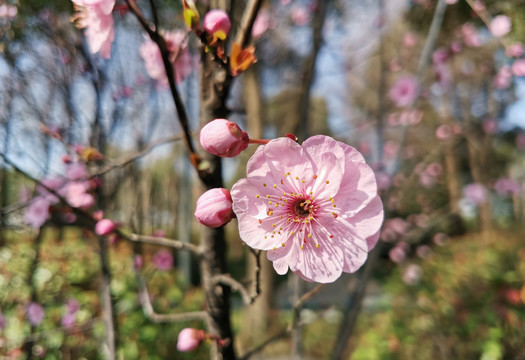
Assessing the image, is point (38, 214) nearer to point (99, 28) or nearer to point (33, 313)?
point (33, 313)

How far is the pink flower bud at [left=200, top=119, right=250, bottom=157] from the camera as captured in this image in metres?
0.60

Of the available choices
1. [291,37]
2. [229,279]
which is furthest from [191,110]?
[291,37]

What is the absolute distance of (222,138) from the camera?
0.60 m

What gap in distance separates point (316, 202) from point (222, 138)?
0.25 metres

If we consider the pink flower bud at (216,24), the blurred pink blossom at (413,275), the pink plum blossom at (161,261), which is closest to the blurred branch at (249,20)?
the pink flower bud at (216,24)

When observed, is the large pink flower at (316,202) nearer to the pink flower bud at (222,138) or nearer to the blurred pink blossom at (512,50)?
the pink flower bud at (222,138)

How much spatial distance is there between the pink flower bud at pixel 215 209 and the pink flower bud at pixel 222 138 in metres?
0.08

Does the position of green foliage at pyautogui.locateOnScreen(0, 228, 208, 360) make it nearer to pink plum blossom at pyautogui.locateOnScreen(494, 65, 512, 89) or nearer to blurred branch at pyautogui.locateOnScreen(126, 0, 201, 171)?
blurred branch at pyautogui.locateOnScreen(126, 0, 201, 171)

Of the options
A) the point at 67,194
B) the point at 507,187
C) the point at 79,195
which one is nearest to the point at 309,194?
the point at 79,195

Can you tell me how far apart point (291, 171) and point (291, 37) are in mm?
5270

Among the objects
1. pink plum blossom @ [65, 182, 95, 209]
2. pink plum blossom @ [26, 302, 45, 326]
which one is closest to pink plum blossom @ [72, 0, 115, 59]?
pink plum blossom @ [65, 182, 95, 209]

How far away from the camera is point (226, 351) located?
0.89 metres

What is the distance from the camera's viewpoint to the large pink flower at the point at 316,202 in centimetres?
61

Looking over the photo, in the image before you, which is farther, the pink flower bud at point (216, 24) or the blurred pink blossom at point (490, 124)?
the blurred pink blossom at point (490, 124)
